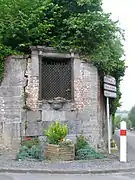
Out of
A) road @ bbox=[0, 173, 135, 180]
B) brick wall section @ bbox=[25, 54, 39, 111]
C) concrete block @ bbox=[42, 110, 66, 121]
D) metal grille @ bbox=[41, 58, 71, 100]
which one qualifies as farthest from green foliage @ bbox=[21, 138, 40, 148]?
road @ bbox=[0, 173, 135, 180]

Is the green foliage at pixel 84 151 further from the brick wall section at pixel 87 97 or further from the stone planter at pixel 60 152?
the brick wall section at pixel 87 97

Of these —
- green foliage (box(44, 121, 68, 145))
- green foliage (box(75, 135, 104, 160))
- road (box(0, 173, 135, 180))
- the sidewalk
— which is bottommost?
road (box(0, 173, 135, 180))

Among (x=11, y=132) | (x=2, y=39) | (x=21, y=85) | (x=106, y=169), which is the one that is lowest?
(x=106, y=169)

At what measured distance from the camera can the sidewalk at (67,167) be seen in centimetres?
1040

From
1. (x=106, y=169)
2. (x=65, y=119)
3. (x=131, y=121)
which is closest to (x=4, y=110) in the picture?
(x=65, y=119)

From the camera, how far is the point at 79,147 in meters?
13.3

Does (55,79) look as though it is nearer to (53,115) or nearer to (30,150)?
(53,115)

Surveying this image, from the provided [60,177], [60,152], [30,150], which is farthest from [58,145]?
[60,177]

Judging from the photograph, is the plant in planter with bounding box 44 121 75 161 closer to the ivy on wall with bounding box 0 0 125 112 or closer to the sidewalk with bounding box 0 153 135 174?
the sidewalk with bounding box 0 153 135 174

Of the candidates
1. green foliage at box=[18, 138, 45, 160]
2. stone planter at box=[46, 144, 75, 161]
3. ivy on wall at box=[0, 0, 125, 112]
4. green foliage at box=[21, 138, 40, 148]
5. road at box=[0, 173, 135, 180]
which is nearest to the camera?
road at box=[0, 173, 135, 180]

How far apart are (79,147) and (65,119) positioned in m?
1.20

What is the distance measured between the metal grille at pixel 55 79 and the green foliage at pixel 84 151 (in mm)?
1726

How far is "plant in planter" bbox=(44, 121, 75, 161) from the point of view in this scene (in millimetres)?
12188

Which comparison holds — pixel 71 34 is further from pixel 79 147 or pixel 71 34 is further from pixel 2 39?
pixel 79 147
